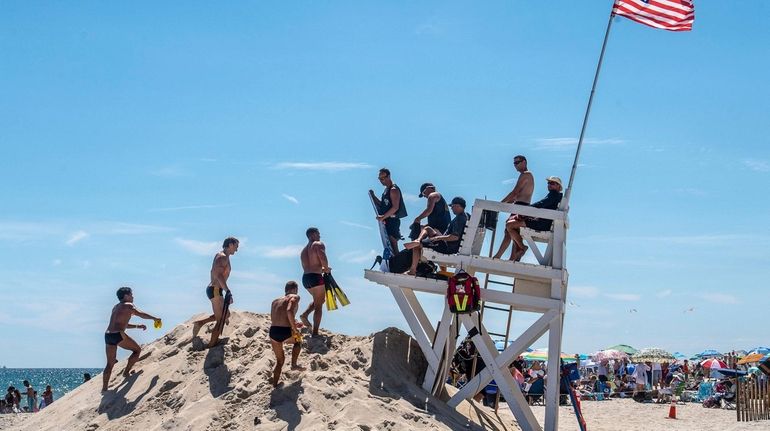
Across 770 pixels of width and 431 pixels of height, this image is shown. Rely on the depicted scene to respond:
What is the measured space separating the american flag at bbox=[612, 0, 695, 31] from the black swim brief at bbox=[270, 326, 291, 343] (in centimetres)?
777

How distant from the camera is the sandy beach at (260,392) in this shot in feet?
39.3

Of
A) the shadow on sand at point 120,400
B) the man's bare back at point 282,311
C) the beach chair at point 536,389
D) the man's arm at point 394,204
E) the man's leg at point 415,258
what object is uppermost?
the man's arm at point 394,204

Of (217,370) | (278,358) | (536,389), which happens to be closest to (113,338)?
(217,370)

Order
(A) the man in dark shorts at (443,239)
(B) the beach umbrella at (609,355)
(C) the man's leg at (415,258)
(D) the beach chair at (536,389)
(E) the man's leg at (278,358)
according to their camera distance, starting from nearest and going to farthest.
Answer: (E) the man's leg at (278,358)
(A) the man in dark shorts at (443,239)
(C) the man's leg at (415,258)
(D) the beach chair at (536,389)
(B) the beach umbrella at (609,355)

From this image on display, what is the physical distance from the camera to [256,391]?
12.6 m

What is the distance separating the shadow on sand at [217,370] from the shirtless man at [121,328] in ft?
3.49

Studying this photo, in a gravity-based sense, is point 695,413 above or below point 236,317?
below

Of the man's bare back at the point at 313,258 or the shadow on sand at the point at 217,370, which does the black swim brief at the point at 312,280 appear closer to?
the man's bare back at the point at 313,258

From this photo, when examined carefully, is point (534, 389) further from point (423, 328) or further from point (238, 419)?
point (238, 419)

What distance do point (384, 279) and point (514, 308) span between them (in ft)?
6.96

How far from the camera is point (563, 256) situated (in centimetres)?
1359

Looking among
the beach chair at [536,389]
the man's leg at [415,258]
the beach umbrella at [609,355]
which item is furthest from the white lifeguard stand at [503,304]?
the beach umbrella at [609,355]

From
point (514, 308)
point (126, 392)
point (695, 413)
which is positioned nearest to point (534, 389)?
point (695, 413)

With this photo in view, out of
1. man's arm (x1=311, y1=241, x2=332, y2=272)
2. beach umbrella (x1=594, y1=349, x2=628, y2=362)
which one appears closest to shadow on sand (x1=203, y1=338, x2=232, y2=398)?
man's arm (x1=311, y1=241, x2=332, y2=272)
